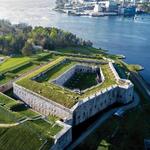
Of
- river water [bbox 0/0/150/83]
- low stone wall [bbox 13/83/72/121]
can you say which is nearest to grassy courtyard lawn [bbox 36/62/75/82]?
low stone wall [bbox 13/83/72/121]

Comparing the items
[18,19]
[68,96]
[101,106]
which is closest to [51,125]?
[68,96]

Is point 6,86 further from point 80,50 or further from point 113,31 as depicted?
point 113,31

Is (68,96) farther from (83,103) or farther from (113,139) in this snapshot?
(113,139)

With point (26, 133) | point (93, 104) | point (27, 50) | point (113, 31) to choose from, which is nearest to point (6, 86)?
point (93, 104)

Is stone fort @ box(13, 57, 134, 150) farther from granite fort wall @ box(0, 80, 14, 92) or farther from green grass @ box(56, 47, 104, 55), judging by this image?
green grass @ box(56, 47, 104, 55)

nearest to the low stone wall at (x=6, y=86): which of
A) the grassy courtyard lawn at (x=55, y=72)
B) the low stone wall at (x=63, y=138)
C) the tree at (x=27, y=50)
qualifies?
the grassy courtyard lawn at (x=55, y=72)
